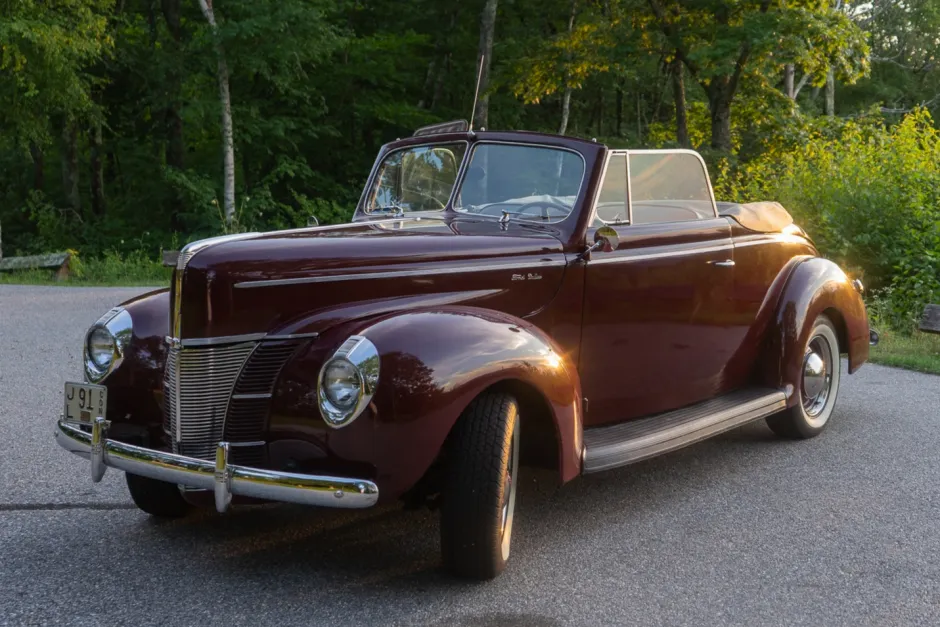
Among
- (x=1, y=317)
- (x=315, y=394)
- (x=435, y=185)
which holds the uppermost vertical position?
(x=435, y=185)

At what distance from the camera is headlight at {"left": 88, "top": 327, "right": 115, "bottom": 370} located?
13.2ft

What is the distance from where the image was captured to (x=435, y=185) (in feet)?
16.0

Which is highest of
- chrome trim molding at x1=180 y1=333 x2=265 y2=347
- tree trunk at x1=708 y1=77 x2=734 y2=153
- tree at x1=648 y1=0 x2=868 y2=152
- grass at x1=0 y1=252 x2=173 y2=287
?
tree at x1=648 y1=0 x2=868 y2=152

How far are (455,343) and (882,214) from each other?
994 centimetres

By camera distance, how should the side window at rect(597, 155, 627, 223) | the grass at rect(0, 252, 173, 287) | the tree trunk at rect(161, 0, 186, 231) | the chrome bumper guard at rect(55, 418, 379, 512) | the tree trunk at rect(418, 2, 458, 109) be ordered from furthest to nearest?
the tree trunk at rect(418, 2, 458, 109), the tree trunk at rect(161, 0, 186, 231), the grass at rect(0, 252, 173, 287), the side window at rect(597, 155, 627, 223), the chrome bumper guard at rect(55, 418, 379, 512)

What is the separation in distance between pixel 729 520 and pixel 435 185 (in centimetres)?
214

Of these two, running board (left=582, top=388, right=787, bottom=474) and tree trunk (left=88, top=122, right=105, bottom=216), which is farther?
tree trunk (left=88, top=122, right=105, bottom=216)

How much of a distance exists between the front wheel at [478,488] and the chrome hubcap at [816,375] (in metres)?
2.85

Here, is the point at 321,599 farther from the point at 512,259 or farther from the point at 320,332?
the point at 512,259

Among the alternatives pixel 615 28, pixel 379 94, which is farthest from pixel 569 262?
pixel 379 94

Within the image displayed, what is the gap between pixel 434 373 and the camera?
3.32 meters

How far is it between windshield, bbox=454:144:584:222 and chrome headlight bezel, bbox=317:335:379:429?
4.71 feet

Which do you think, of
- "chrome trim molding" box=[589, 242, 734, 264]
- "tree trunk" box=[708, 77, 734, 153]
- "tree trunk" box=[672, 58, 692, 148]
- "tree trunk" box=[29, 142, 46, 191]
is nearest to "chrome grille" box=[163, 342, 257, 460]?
"chrome trim molding" box=[589, 242, 734, 264]

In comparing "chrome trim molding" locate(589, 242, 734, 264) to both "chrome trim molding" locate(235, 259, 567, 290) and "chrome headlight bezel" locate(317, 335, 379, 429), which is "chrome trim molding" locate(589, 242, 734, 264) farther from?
"chrome headlight bezel" locate(317, 335, 379, 429)
